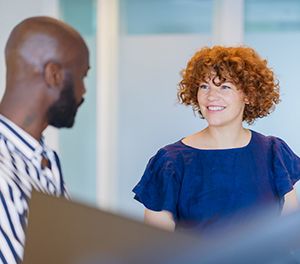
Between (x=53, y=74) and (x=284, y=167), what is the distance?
68 centimetres

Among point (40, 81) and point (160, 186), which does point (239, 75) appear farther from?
point (40, 81)

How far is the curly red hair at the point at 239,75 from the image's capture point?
1.48 m

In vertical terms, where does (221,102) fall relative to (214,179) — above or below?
above

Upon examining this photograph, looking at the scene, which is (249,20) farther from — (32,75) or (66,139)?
(32,75)

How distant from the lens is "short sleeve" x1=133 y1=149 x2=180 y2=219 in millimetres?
1368

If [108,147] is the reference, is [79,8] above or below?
above

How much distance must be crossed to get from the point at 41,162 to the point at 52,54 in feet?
1.78

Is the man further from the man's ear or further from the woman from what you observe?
the woman

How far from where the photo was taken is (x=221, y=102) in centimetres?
150

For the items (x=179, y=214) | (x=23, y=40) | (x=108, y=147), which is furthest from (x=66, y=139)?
(x=179, y=214)

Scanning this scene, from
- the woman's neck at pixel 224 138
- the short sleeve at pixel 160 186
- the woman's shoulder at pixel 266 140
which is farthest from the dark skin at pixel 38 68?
the woman's shoulder at pixel 266 140

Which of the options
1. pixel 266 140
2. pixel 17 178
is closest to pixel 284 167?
pixel 266 140

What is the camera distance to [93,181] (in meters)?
2.56

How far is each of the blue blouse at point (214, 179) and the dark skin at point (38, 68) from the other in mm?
329
